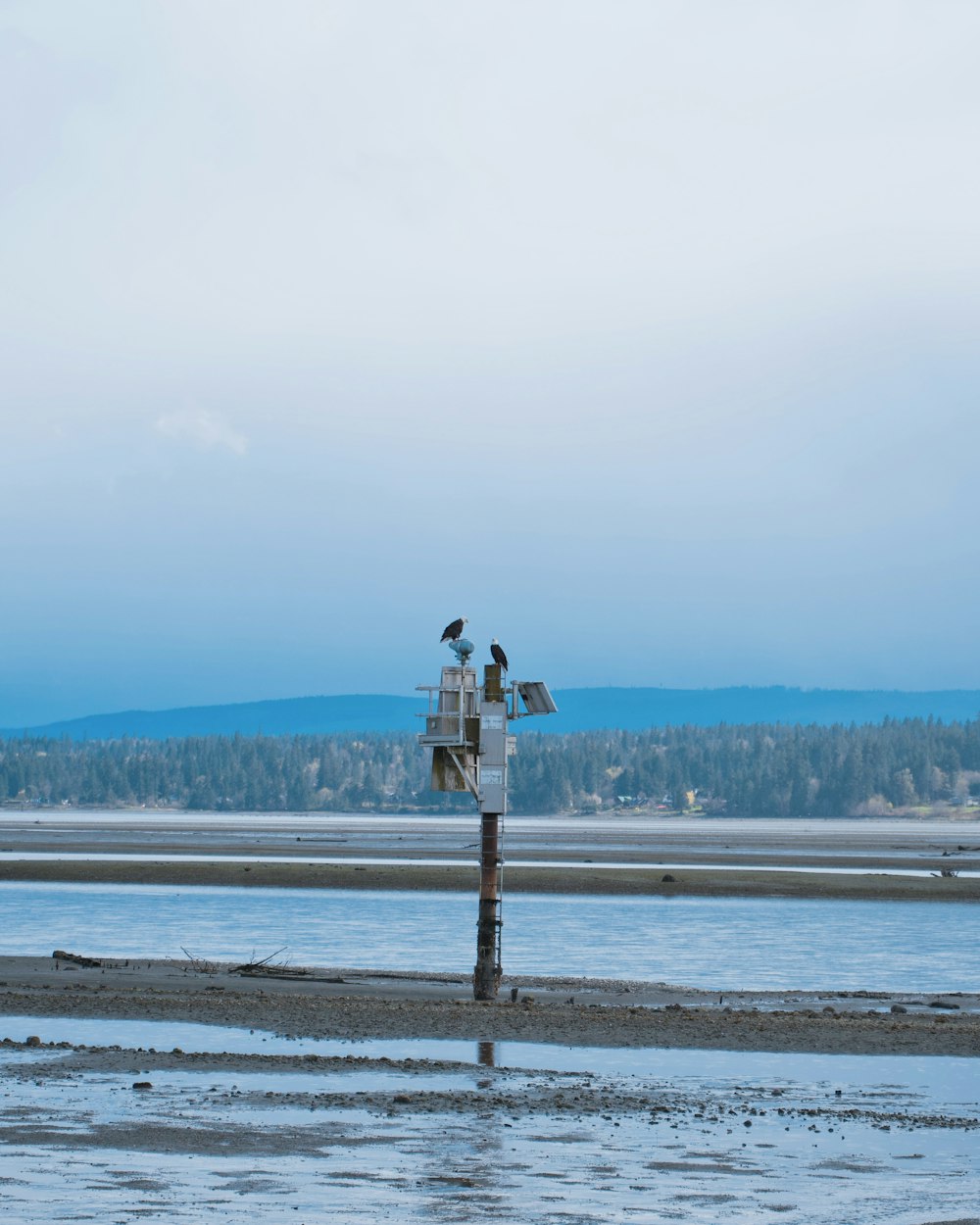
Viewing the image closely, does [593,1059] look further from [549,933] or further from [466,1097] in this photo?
[549,933]

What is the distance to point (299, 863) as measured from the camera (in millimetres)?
91562

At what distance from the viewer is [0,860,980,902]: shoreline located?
74.4 m

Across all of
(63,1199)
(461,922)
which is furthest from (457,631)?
(461,922)

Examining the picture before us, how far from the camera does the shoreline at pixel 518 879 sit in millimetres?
74375

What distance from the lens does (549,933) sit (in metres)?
51.2

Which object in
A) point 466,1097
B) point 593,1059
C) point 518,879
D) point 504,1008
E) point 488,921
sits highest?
point 488,921

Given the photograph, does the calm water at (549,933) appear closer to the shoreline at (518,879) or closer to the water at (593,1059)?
the shoreline at (518,879)

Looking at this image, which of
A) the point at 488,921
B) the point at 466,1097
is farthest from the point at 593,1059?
the point at 488,921

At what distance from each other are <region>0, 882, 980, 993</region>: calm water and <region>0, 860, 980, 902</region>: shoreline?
3.50 metres

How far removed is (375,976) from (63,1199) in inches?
890

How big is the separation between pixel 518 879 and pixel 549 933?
27.9 m

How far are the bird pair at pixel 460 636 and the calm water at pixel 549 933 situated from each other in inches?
377

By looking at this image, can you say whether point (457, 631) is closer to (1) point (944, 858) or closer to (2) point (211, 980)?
(2) point (211, 980)

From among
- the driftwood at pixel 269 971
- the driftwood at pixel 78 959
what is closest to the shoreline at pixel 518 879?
the driftwood at pixel 78 959
